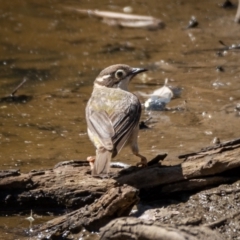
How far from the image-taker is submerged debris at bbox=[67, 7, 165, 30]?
13.0 m

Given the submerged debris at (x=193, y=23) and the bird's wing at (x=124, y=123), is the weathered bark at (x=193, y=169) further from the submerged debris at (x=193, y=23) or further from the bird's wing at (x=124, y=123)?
the submerged debris at (x=193, y=23)

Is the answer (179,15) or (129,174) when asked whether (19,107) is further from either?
(179,15)

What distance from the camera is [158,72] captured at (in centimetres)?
1095

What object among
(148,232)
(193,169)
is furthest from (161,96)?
(148,232)

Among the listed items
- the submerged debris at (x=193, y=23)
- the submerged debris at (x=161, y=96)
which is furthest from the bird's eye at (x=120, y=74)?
the submerged debris at (x=193, y=23)

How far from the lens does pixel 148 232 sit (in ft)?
16.6

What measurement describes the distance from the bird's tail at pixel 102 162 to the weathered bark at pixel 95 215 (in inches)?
11.2

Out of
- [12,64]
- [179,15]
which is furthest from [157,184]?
[179,15]

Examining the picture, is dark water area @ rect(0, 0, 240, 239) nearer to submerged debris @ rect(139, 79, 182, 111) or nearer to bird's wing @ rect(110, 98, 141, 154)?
submerged debris @ rect(139, 79, 182, 111)

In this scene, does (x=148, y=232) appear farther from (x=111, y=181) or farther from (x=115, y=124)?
(x=115, y=124)

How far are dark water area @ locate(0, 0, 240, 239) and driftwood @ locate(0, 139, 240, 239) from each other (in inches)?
10.3

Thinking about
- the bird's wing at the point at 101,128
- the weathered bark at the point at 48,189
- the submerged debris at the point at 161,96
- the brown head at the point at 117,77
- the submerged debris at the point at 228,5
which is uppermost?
the bird's wing at the point at 101,128

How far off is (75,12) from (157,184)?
7.79m

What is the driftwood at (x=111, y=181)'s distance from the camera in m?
6.55
